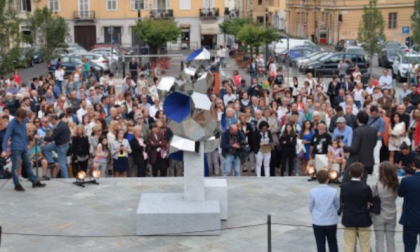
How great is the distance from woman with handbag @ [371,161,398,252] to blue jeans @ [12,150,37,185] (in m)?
7.50

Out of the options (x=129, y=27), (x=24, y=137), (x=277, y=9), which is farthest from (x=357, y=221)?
(x=277, y=9)

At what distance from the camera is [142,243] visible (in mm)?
11906

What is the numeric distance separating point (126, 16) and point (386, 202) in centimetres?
5321

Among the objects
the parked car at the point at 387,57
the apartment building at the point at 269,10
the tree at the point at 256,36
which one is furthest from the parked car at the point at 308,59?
the apartment building at the point at 269,10

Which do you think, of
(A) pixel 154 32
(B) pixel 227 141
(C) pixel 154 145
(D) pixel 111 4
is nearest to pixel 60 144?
(C) pixel 154 145

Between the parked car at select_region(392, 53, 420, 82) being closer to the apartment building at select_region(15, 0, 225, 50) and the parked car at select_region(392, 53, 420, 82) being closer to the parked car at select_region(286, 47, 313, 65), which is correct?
the parked car at select_region(286, 47, 313, 65)

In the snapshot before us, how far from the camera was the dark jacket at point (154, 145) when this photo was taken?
648 inches

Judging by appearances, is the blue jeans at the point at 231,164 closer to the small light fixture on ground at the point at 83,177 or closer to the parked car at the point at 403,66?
the small light fixture on ground at the point at 83,177

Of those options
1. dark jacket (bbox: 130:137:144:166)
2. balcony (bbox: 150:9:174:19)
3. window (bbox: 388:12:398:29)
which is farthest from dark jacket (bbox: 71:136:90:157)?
window (bbox: 388:12:398:29)

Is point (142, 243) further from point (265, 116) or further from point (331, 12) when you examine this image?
point (331, 12)

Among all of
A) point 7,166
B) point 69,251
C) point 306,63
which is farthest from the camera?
point 306,63

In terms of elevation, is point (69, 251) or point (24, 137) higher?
point (24, 137)

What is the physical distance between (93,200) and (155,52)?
107ft

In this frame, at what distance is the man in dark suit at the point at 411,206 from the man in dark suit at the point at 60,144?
828cm
